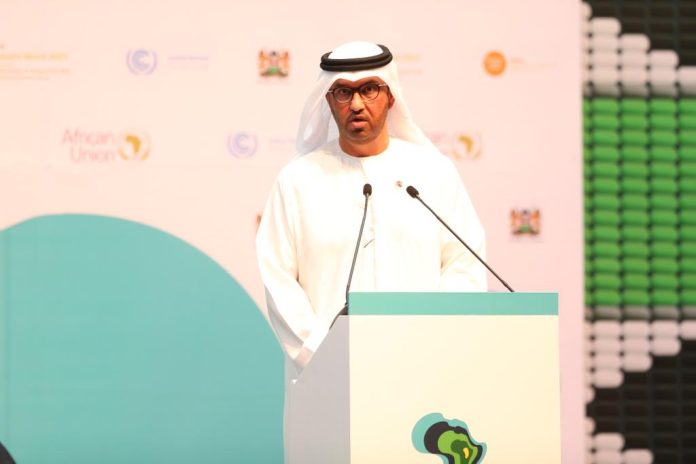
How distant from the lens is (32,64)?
6.11 meters

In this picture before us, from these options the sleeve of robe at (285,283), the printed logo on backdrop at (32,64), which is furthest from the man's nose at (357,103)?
the printed logo on backdrop at (32,64)

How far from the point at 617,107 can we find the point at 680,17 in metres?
0.64

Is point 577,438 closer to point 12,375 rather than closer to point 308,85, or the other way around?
point 308,85

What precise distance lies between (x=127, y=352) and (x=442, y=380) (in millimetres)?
3036

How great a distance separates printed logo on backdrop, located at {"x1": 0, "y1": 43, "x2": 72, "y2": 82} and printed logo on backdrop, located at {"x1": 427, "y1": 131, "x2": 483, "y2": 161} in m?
1.94

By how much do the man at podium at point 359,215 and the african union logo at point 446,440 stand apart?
3.11ft

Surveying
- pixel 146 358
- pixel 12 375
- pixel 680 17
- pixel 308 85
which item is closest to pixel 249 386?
pixel 146 358

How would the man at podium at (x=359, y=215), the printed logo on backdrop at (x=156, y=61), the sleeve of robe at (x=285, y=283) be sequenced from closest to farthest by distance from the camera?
the sleeve of robe at (x=285, y=283) → the man at podium at (x=359, y=215) → the printed logo on backdrop at (x=156, y=61)

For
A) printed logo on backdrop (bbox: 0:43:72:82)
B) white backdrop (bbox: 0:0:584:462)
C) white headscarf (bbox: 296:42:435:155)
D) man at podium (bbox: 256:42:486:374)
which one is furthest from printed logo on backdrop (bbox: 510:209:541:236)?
printed logo on backdrop (bbox: 0:43:72:82)

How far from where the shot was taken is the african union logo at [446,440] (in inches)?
130

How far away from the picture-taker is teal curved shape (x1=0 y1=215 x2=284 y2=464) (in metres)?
A: 6.01

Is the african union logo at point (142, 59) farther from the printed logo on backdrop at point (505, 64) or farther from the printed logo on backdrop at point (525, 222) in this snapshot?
the printed logo on backdrop at point (525, 222)

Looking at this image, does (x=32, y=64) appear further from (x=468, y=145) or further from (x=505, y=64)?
(x=505, y=64)

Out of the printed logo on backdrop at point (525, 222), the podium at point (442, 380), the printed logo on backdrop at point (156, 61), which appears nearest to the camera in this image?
the podium at point (442, 380)
